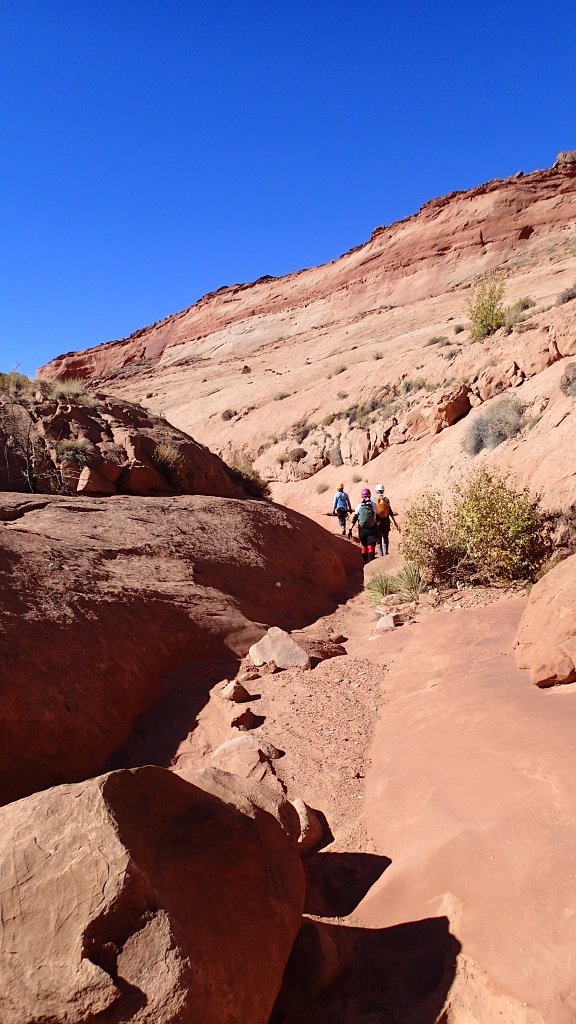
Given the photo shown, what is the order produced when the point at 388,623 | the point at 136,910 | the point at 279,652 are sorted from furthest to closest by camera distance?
the point at 388,623
the point at 279,652
the point at 136,910

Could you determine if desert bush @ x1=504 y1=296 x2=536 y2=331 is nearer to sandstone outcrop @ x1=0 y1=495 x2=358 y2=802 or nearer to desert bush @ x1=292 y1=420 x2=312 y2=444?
desert bush @ x1=292 y1=420 x2=312 y2=444

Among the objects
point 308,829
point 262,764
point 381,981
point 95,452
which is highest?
point 95,452

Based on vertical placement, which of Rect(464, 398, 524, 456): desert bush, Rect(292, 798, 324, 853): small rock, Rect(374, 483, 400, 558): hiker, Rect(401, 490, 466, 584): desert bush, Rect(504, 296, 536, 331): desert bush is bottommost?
Rect(292, 798, 324, 853): small rock

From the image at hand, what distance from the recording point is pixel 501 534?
8.34 metres

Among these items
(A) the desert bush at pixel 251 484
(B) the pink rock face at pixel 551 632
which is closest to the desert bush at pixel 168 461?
(A) the desert bush at pixel 251 484

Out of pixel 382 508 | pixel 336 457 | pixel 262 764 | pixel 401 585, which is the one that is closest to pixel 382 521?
pixel 382 508

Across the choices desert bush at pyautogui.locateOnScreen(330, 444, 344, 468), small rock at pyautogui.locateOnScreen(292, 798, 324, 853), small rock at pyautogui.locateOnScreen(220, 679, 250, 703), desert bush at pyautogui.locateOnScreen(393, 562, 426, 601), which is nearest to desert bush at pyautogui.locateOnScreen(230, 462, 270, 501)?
desert bush at pyautogui.locateOnScreen(393, 562, 426, 601)

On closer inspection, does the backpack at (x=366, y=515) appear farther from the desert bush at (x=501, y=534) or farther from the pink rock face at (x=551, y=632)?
the pink rock face at (x=551, y=632)

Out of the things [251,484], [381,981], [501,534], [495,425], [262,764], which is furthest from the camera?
[495,425]

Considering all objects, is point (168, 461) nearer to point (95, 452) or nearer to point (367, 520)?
point (95, 452)

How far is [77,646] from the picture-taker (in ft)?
16.3

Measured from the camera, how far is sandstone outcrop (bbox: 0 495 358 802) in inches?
165

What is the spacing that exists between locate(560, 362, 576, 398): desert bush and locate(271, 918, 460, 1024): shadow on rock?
11.6 metres

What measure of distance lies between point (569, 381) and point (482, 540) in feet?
19.6
